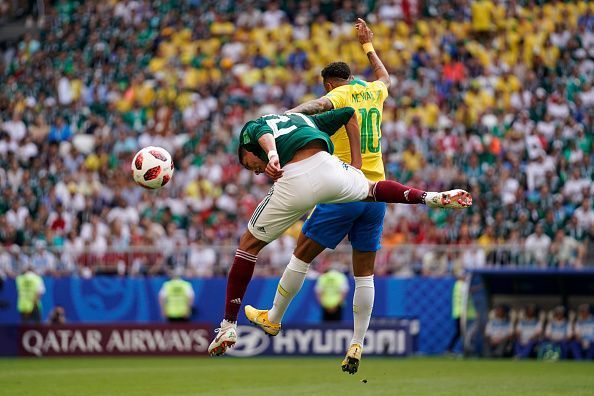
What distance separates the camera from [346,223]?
1162cm

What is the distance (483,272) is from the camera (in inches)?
812

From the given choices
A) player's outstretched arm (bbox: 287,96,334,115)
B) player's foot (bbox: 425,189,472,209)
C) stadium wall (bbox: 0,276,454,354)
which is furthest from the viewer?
stadium wall (bbox: 0,276,454,354)

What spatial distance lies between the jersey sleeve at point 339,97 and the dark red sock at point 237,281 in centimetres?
165

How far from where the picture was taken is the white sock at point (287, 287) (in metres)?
11.6

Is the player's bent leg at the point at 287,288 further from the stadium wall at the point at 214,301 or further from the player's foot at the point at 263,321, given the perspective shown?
the stadium wall at the point at 214,301

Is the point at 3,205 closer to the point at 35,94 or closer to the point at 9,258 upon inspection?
the point at 9,258

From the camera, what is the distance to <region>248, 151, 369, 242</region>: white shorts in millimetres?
10516

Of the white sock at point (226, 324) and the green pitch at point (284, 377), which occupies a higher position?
the white sock at point (226, 324)

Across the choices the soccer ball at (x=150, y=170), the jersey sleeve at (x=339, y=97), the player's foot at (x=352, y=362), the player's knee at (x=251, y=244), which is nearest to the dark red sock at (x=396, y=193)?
the jersey sleeve at (x=339, y=97)

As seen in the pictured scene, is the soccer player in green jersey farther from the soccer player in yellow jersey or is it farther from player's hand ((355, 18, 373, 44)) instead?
player's hand ((355, 18, 373, 44))

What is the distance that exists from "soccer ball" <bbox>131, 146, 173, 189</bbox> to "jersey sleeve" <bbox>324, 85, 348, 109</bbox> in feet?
5.83

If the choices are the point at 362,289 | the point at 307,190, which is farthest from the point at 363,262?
the point at 307,190

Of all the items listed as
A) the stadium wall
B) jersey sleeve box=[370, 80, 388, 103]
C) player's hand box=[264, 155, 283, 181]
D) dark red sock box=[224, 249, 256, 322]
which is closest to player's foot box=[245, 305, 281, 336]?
dark red sock box=[224, 249, 256, 322]

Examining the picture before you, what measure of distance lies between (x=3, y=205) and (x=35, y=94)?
4603 mm
